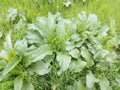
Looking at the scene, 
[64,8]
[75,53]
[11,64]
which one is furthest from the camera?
[64,8]

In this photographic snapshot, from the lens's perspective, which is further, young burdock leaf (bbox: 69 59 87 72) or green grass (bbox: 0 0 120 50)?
green grass (bbox: 0 0 120 50)

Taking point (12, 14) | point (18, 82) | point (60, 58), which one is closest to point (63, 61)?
point (60, 58)

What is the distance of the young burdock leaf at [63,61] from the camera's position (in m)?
2.02

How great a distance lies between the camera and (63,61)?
2.06 m

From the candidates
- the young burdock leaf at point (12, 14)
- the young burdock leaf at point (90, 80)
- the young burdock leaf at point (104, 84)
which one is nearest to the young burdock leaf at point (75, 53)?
the young burdock leaf at point (90, 80)

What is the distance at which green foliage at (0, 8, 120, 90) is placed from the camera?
2037 mm

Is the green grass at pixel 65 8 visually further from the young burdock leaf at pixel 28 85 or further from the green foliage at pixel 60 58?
the young burdock leaf at pixel 28 85

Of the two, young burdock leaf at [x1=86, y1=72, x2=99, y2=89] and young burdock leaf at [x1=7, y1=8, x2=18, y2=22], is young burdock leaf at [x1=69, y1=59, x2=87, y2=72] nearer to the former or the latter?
young burdock leaf at [x1=86, y1=72, x2=99, y2=89]

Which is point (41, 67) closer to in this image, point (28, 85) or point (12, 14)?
point (28, 85)

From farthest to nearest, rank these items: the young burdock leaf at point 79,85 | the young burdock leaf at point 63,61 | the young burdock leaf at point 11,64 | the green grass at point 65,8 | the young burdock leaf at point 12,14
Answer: the green grass at point 65,8
the young burdock leaf at point 12,14
the young burdock leaf at point 79,85
the young burdock leaf at point 63,61
the young burdock leaf at point 11,64

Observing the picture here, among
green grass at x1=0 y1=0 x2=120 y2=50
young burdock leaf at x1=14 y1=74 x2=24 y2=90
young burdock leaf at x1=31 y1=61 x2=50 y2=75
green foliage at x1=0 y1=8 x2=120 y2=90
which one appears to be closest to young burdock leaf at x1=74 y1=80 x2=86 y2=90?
green foliage at x1=0 y1=8 x2=120 y2=90

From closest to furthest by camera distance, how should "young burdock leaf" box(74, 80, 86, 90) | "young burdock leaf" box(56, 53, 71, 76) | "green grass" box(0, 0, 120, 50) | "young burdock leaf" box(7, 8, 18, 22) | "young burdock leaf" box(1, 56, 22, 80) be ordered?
"young burdock leaf" box(1, 56, 22, 80), "young burdock leaf" box(56, 53, 71, 76), "young burdock leaf" box(74, 80, 86, 90), "young burdock leaf" box(7, 8, 18, 22), "green grass" box(0, 0, 120, 50)

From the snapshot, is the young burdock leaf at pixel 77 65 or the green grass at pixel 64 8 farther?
the green grass at pixel 64 8

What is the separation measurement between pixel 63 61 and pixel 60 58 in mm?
39
